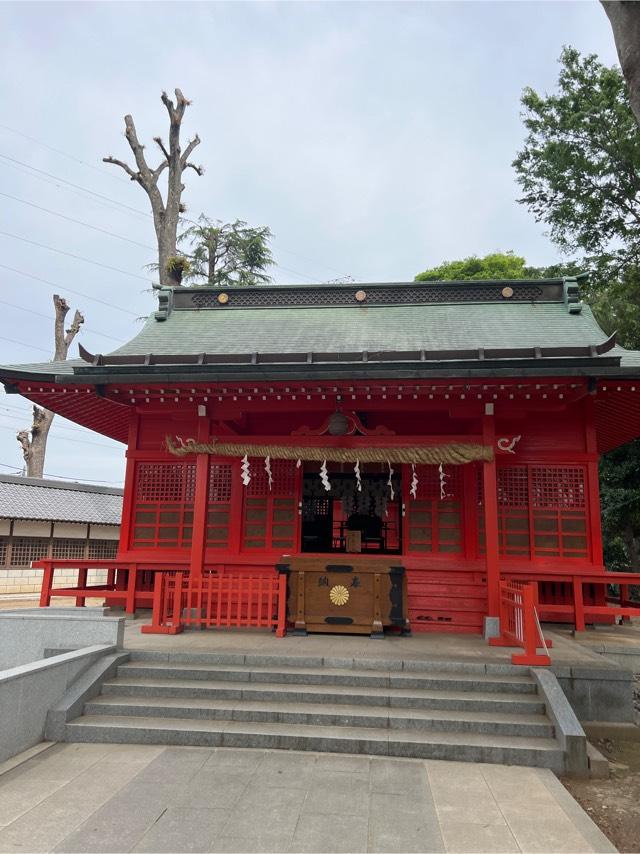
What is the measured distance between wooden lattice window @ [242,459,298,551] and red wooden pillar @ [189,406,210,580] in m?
1.21

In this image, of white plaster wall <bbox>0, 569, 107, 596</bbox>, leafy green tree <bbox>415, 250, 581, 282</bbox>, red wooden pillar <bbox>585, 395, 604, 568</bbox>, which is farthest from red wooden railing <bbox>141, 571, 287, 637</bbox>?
leafy green tree <bbox>415, 250, 581, 282</bbox>

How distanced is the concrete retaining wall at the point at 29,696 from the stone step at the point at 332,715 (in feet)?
1.36

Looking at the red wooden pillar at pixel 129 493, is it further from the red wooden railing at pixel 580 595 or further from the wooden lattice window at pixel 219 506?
the red wooden railing at pixel 580 595

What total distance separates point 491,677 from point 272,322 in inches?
324

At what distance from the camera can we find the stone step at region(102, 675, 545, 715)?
5.75 metres

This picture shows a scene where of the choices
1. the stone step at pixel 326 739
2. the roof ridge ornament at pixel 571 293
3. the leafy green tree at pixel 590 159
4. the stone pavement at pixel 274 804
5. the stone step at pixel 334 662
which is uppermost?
the leafy green tree at pixel 590 159

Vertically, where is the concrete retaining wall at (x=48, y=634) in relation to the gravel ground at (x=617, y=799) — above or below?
above

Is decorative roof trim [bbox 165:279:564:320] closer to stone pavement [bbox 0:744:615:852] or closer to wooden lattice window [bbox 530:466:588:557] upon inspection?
wooden lattice window [bbox 530:466:588:557]

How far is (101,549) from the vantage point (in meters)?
23.9

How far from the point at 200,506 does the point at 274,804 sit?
5405 mm

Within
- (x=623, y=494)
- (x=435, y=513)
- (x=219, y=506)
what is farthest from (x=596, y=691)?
(x=623, y=494)

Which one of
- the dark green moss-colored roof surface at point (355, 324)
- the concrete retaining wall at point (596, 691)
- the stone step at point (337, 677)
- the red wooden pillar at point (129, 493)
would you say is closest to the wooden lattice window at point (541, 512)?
the dark green moss-colored roof surface at point (355, 324)

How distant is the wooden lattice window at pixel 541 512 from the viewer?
31.5ft

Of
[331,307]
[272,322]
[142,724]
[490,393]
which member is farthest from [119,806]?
[331,307]
